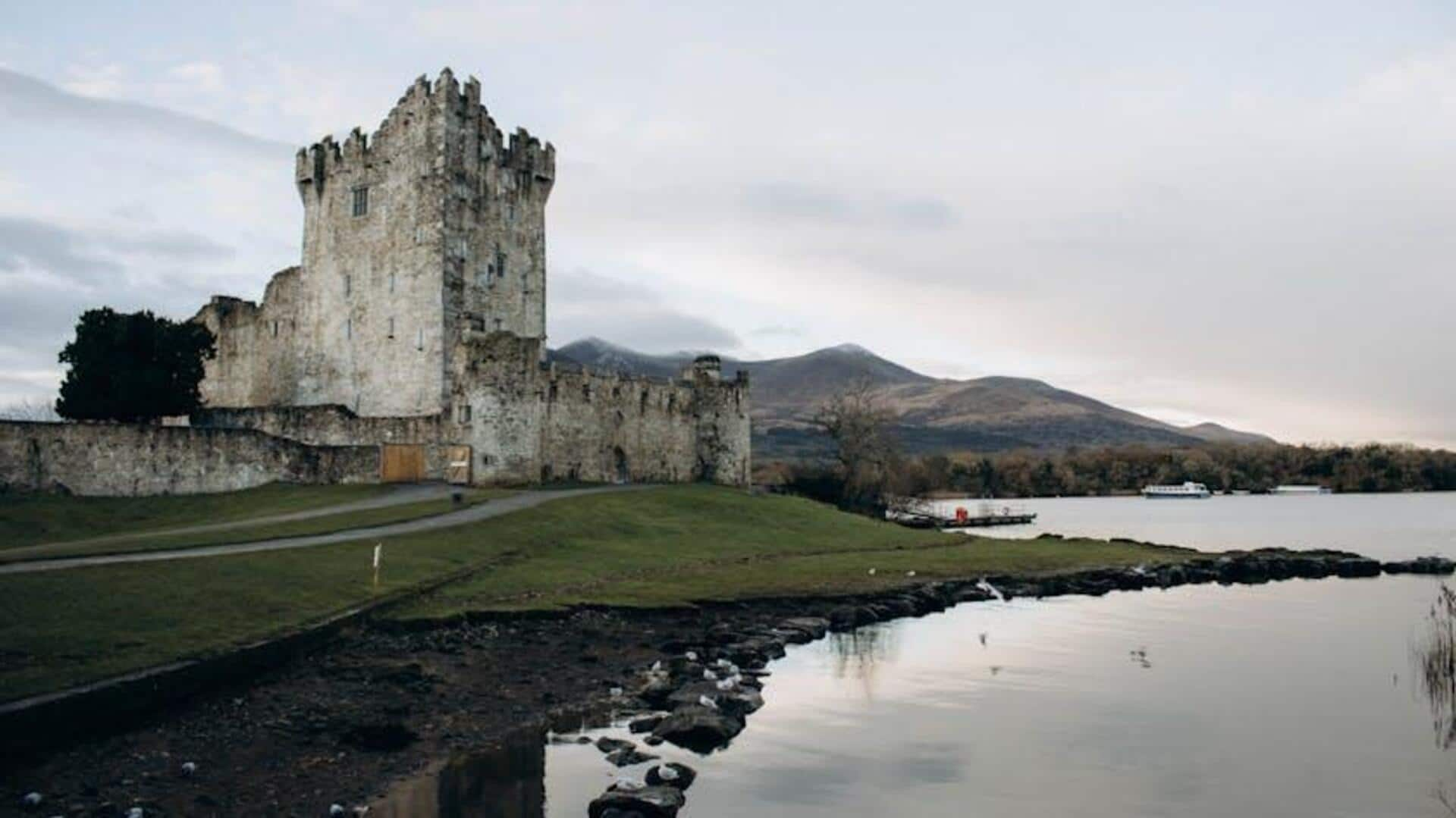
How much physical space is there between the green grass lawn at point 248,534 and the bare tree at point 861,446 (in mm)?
45541

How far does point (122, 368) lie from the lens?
62.0 metres

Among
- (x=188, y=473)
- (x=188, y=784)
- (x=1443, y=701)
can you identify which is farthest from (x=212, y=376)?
(x=1443, y=701)

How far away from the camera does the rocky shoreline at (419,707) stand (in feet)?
57.1

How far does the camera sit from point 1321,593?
52969mm

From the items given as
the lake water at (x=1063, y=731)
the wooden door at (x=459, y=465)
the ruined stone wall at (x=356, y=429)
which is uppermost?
the ruined stone wall at (x=356, y=429)

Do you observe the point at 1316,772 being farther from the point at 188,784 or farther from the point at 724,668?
the point at 188,784

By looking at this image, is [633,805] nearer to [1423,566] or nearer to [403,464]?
[403,464]

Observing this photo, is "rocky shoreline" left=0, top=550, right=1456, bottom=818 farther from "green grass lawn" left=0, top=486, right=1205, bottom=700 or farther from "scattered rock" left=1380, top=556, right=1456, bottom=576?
"scattered rock" left=1380, top=556, right=1456, bottom=576

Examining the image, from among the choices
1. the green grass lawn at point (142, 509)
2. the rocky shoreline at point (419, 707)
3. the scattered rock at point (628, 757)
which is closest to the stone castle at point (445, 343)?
the green grass lawn at point (142, 509)

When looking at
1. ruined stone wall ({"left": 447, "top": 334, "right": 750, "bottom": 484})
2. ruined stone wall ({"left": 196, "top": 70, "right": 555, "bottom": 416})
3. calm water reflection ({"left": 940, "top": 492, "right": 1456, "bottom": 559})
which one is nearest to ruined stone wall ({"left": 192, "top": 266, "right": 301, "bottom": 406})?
ruined stone wall ({"left": 196, "top": 70, "right": 555, "bottom": 416})

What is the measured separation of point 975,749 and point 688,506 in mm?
37263

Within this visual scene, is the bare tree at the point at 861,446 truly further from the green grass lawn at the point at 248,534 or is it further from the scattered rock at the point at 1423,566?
the green grass lawn at the point at 248,534

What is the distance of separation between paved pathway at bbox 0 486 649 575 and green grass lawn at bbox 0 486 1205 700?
88 cm

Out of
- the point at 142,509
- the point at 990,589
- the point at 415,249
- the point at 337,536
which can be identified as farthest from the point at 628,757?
the point at 415,249
